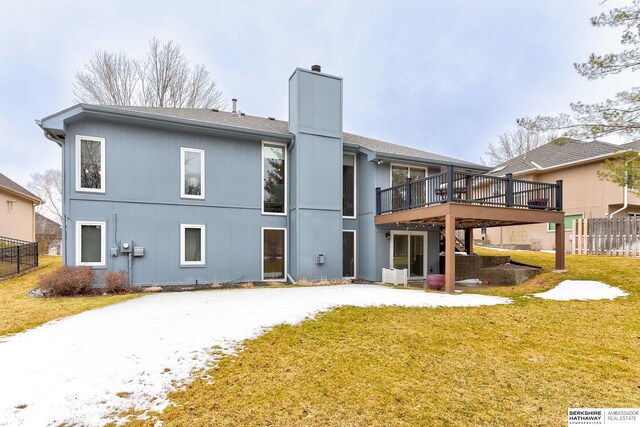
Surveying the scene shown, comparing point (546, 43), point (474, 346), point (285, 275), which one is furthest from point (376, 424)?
point (546, 43)

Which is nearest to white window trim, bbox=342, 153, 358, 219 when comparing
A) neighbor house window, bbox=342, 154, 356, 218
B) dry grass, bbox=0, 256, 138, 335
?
neighbor house window, bbox=342, 154, 356, 218

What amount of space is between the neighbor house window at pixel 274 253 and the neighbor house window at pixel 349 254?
7.59 feet

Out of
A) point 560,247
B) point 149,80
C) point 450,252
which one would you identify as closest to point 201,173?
point 450,252

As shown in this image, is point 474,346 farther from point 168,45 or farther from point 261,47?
point 168,45

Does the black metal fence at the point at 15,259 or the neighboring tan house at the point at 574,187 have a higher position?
the neighboring tan house at the point at 574,187

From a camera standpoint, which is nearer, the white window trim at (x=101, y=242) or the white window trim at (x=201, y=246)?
the white window trim at (x=101, y=242)

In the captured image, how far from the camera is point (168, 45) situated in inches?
817

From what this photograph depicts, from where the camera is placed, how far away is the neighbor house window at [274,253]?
36.3ft

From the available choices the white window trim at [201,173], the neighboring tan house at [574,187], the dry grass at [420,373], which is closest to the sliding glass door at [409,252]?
the dry grass at [420,373]

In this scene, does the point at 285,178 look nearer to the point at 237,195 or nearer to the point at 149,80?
the point at 237,195

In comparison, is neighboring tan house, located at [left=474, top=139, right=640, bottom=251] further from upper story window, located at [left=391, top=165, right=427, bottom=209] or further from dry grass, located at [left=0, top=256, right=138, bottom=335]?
dry grass, located at [left=0, top=256, right=138, bottom=335]

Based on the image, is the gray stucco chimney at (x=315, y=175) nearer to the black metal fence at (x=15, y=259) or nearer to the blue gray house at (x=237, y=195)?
the blue gray house at (x=237, y=195)

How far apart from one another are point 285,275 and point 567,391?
889cm

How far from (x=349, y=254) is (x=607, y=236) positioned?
11532 millimetres
